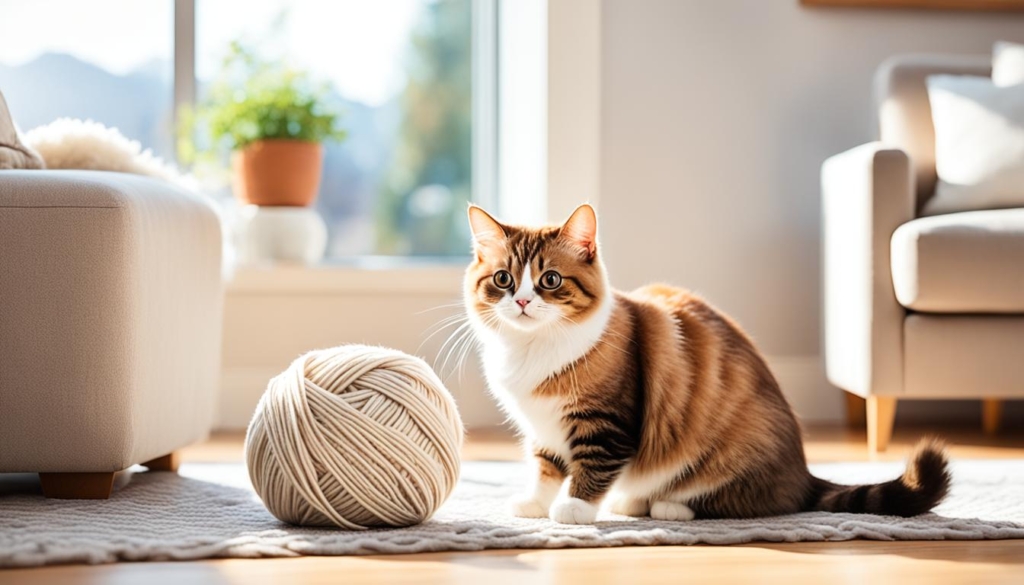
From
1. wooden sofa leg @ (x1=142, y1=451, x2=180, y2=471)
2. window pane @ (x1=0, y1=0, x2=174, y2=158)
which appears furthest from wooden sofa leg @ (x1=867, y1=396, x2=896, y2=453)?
window pane @ (x1=0, y1=0, x2=174, y2=158)

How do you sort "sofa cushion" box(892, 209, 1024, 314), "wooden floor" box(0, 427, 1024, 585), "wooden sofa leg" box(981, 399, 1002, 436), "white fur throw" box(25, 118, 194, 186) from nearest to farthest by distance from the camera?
1. "wooden floor" box(0, 427, 1024, 585)
2. "white fur throw" box(25, 118, 194, 186)
3. "sofa cushion" box(892, 209, 1024, 314)
4. "wooden sofa leg" box(981, 399, 1002, 436)

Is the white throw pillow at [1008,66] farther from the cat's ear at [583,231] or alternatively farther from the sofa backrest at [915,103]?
the cat's ear at [583,231]

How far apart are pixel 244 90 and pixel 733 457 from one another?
2.16m

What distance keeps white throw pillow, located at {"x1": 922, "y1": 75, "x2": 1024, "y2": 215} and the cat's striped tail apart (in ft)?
4.35

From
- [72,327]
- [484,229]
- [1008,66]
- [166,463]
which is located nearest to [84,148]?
[72,327]

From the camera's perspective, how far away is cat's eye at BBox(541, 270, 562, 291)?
162 centimetres

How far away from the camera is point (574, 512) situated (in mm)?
1596

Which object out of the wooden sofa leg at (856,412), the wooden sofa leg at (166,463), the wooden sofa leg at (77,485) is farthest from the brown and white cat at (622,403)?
the wooden sofa leg at (856,412)

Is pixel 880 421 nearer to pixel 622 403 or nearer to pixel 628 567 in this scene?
pixel 622 403

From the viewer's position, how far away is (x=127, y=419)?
1.79 meters

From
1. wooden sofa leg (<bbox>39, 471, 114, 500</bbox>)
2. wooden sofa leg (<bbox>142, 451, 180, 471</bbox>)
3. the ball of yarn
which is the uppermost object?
the ball of yarn

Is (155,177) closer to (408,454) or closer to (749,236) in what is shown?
(408,454)

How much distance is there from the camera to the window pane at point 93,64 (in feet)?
10.8

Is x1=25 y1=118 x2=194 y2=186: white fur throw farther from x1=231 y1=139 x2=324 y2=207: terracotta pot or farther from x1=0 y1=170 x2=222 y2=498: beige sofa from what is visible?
x1=231 y1=139 x2=324 y2=207: terracotta pot
